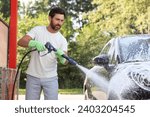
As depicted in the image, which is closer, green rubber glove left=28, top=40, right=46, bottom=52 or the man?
green rubber glove left=28, top=40, right=46, bottom=52

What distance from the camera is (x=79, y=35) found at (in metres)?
5.36

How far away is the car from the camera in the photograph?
16.3 ft

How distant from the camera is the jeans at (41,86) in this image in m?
5.21

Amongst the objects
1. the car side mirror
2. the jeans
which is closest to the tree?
the jeans

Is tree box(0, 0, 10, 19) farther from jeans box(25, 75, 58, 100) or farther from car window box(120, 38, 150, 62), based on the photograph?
car window box(120, 38, 150, 62)

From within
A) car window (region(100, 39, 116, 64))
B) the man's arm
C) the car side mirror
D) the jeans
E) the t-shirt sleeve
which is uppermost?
the t-shirt sleeve

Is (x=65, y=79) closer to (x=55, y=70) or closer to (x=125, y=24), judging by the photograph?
(x=55, y=70)

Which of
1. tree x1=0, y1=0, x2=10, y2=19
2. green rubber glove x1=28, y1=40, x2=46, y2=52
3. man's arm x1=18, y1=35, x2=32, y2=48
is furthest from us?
tree x1=0, y1=0, x2=10, y2=19

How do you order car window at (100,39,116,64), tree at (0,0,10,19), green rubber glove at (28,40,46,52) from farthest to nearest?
tree at (0,0,10,19) < car window at (100,39,116,64) < green rubber glove at (28,40,46,52)

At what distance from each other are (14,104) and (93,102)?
634mm

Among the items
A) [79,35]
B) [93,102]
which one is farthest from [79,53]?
[93,102]

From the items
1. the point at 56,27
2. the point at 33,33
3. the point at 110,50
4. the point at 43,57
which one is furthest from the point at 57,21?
the point at 110,50

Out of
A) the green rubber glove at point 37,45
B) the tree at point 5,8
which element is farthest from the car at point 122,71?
the tree at point 5,8

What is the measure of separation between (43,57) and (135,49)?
2.86ft
